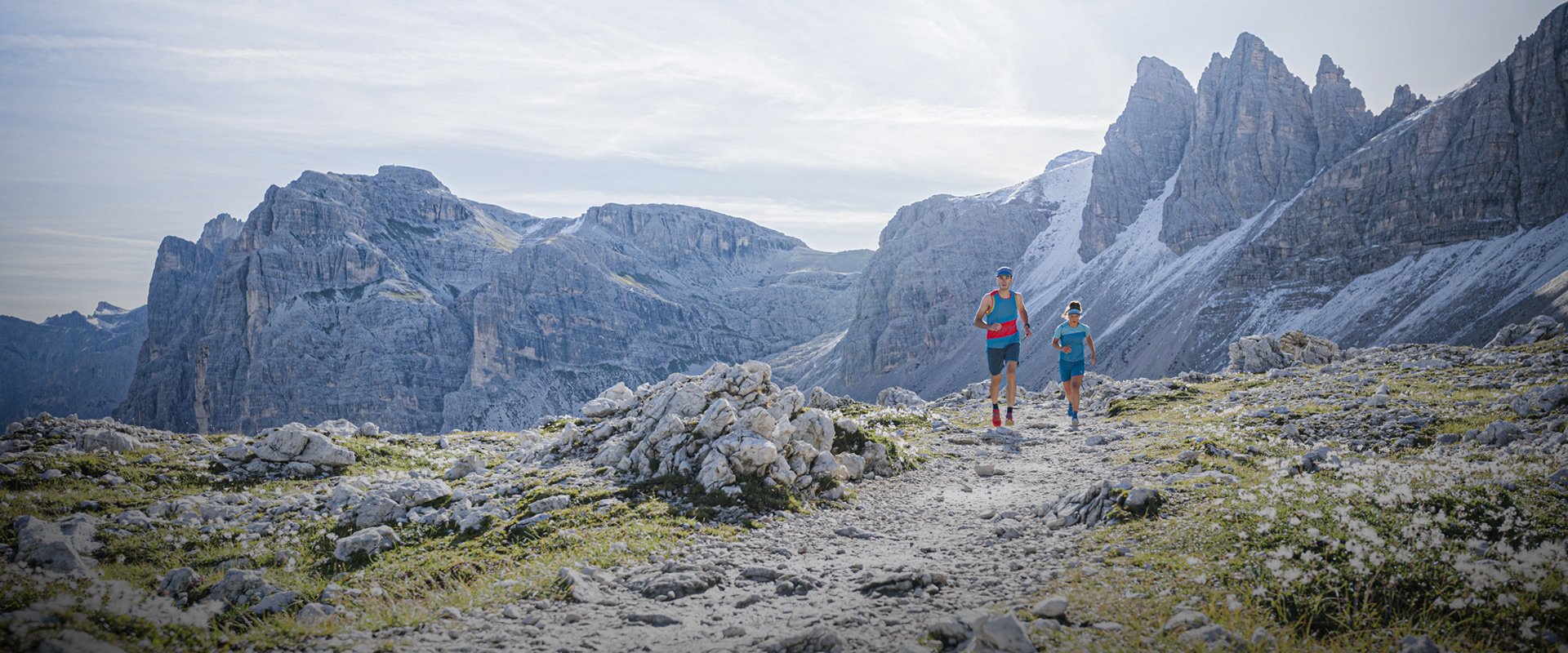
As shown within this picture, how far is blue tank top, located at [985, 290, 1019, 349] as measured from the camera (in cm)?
2236

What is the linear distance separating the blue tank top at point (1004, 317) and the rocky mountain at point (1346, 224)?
319 feet

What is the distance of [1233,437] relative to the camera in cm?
1684

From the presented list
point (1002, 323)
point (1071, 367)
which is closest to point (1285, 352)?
point (1071, 367)

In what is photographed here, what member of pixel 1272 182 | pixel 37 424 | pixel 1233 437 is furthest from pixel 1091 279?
pixel 37 424

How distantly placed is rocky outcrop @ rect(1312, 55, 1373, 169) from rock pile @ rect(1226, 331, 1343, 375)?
151 m

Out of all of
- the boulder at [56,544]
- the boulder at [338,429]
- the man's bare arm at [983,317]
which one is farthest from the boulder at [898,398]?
the boulder at [56,544]

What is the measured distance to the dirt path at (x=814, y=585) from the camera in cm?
773

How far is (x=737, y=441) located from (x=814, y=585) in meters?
6.37

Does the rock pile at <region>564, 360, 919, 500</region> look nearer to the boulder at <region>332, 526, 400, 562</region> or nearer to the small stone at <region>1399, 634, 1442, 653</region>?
the boulder at <region>332, 526, 400, 562</region>

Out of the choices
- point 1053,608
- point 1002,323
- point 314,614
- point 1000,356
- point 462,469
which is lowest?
point 462,469

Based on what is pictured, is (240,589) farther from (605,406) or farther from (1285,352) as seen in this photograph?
(1285,352)

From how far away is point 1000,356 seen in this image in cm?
2294

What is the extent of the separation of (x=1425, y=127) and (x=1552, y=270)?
53.8 m

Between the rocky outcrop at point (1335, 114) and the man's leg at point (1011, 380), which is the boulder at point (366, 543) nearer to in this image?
the man's leg at point (1011, 380)
